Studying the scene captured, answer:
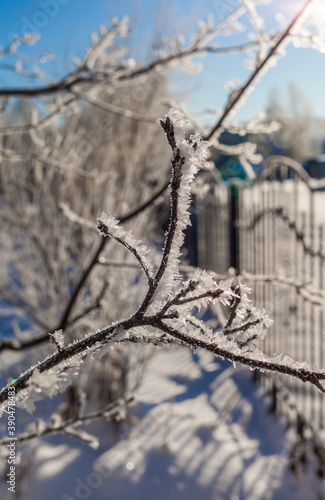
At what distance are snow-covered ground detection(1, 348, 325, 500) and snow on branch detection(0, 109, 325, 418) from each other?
2.12 metres

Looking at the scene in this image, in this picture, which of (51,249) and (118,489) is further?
(51,249)

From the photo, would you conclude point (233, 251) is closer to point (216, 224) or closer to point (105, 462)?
point (216, 224)

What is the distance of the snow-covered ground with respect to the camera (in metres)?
2.88

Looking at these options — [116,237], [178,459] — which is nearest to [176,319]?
[116,237]

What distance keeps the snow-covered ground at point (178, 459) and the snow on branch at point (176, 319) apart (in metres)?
2.12

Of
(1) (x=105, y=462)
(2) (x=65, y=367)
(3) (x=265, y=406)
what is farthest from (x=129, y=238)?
(3) (x=265, y=406)

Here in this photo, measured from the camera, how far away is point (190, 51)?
196 cm

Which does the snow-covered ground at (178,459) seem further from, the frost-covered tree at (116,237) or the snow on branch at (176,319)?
the snow on branch at (176,319)

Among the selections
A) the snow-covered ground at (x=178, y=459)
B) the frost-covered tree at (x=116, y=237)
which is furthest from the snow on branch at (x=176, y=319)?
the snow-covered ground at (x=178, y=459)

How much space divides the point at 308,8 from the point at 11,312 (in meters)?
8.15

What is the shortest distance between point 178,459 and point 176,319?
3034mm

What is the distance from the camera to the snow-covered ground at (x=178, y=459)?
2.88m

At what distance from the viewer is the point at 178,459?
3221mm

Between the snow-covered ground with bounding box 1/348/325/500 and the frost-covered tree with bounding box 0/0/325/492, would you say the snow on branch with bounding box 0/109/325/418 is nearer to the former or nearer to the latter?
the frost-covered tree with bounding box 0/0/325/492
